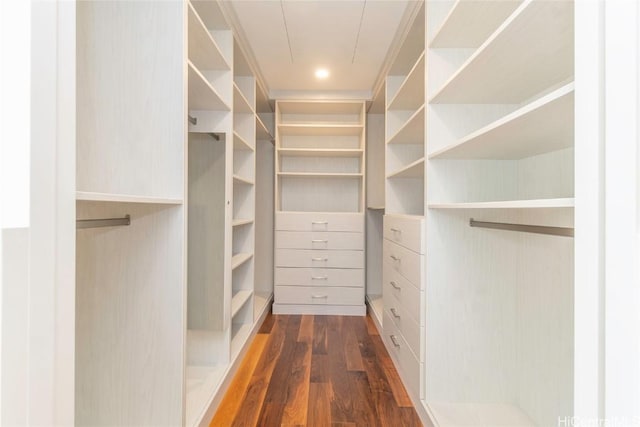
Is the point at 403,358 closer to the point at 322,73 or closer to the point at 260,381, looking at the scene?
the point at 260,381

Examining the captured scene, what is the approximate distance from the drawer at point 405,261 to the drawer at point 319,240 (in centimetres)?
68

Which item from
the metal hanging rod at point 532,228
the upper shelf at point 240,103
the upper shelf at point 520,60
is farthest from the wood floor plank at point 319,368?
the upper shelf at point 240,103

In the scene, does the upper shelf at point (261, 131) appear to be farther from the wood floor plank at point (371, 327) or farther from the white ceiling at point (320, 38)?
the wood floor plank at point (371, 327)

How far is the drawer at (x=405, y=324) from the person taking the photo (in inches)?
65.7

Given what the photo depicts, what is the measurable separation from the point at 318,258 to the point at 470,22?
2.22 m

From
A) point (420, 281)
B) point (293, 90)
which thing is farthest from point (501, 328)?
point (293, 90)

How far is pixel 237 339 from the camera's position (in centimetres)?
226

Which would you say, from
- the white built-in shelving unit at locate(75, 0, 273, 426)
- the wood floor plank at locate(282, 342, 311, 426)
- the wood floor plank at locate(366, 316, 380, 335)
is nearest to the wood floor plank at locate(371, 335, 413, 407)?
the wood floor plank at locate(366, 316, 380, 335)

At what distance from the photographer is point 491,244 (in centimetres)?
160

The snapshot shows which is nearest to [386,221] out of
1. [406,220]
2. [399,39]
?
[406,220]

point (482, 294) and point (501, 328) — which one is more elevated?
point (482, 294)

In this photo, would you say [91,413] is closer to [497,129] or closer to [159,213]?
[159,213]
